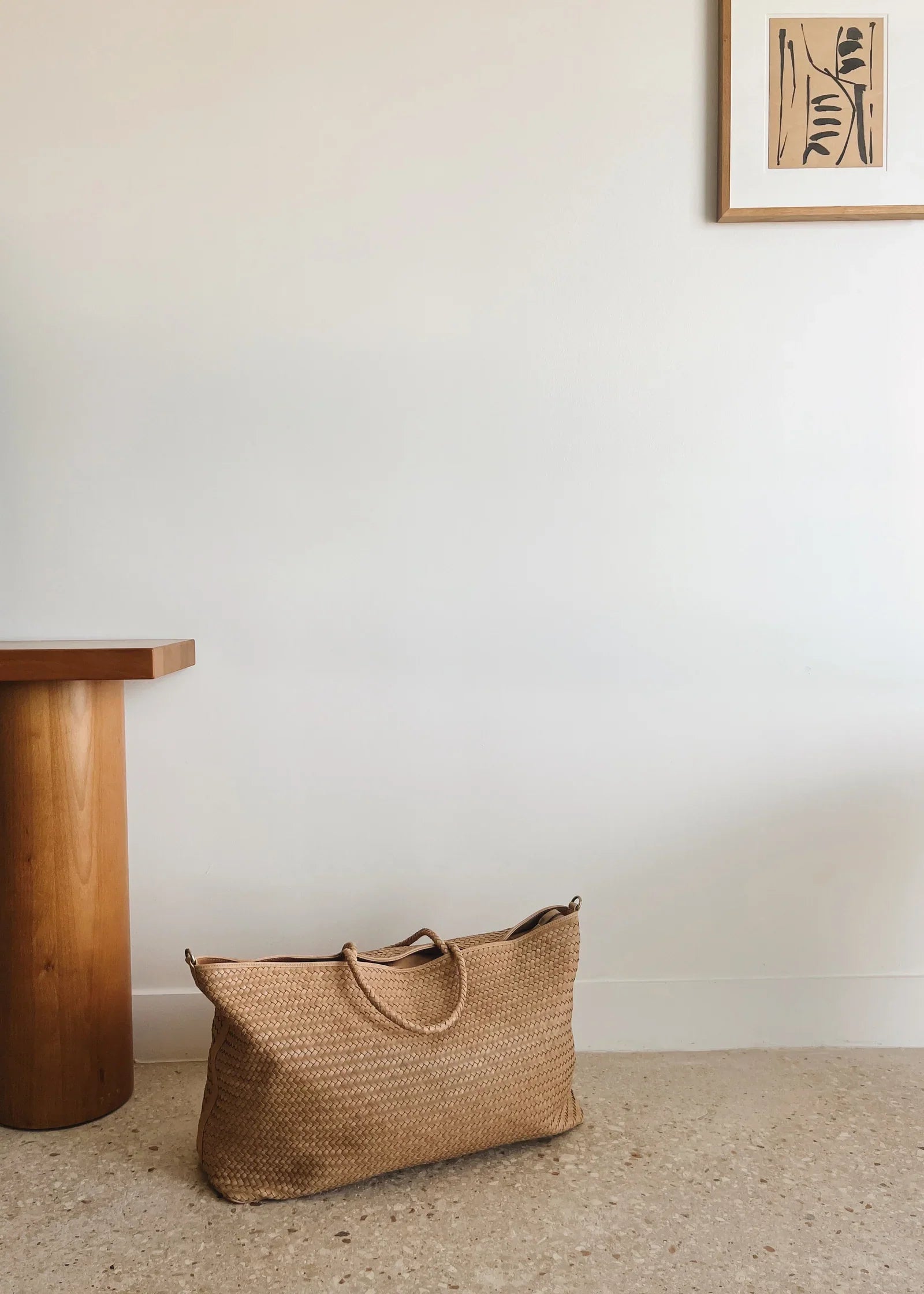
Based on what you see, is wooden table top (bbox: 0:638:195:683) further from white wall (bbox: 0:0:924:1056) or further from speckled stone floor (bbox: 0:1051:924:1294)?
speckled stone floor (bbox: 0:1051:924:1294)

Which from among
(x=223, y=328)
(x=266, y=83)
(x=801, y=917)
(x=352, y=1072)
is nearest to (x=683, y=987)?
(x=801, y=917)

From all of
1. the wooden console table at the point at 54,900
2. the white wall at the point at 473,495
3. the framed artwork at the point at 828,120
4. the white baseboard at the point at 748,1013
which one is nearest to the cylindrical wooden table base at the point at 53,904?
the wooden console table at the point at 54,900

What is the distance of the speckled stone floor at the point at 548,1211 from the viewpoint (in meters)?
1.04

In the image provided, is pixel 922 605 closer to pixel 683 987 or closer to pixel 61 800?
pixel 683 987

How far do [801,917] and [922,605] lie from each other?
576mm

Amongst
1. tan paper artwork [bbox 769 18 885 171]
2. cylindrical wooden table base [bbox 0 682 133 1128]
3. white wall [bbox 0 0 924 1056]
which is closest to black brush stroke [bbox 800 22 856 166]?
tan paper artwork [bbox 769 18 885 171]

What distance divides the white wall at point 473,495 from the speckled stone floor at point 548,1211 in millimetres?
250

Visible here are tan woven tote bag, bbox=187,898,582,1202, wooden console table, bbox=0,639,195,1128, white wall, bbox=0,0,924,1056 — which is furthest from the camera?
white wall, bbox=0,0,924,1056

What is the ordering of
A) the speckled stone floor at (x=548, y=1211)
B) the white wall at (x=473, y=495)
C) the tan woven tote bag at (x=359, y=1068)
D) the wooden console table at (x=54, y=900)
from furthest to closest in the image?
the white wall at (x=473, y=495)
the wooden console table at (x=54, y=900)
the tan woven tote bag at (x=359, y=1068)
the speckled stone floor at (x=548, y=1211)

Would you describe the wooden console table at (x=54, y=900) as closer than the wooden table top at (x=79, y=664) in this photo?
No

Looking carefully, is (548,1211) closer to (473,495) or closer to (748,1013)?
(748,1013)

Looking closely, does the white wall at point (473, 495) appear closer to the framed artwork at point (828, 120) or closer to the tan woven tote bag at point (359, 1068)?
the framed artwork at point (828, 120)

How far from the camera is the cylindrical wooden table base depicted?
1.32 metres

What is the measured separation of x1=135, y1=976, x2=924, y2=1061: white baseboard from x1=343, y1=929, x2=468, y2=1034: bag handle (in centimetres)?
42
